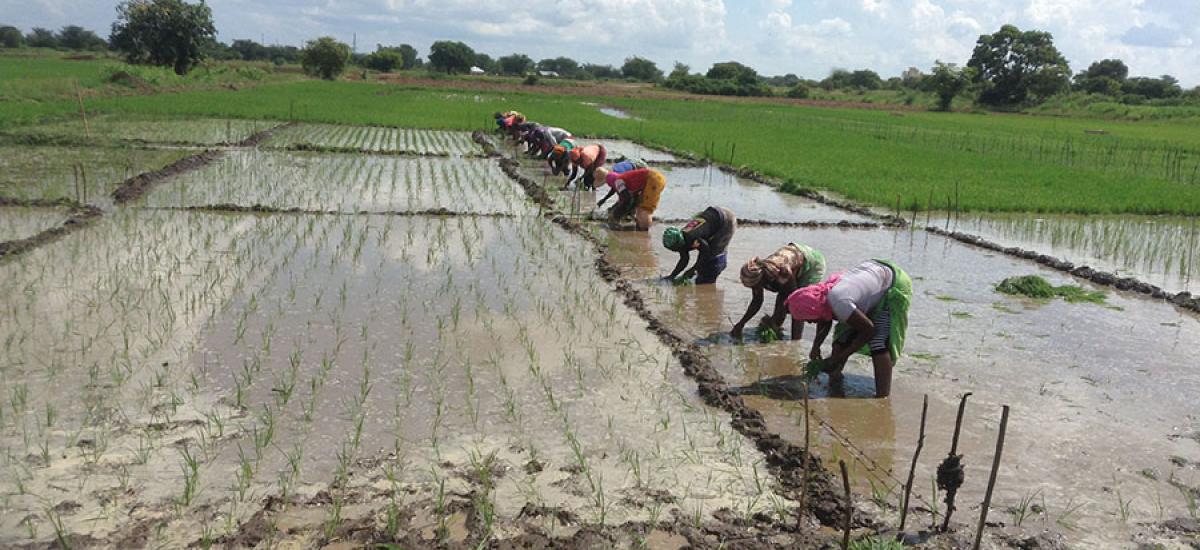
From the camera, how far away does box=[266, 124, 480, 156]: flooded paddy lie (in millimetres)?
16906

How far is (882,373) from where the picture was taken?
4.88 m

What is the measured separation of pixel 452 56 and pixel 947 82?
4855 cm

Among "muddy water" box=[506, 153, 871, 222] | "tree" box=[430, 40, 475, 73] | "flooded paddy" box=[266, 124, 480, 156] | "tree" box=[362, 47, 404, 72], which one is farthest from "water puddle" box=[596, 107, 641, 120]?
"tree" box=[430, 40, 475, 73]

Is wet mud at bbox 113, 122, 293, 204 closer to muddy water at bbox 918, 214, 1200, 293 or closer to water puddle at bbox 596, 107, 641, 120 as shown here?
muddy water at bbox 918, 214, 1200, 293

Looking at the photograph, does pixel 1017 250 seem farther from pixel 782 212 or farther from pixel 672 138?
pixel 672 138

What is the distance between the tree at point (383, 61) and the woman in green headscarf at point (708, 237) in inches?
2590

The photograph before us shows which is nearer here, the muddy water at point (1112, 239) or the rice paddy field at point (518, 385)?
the rice paddy field at point (518, 385)

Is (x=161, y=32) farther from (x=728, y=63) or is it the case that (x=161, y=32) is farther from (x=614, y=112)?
(x=728, y=63)

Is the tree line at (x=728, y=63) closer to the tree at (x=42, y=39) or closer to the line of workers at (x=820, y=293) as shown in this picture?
the tree at (x=42, y=39)

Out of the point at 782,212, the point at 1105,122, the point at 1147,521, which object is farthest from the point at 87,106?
the point at 1105,122

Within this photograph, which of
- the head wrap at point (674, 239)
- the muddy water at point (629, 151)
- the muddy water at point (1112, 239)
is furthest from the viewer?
the muddy water at point (629, 151)

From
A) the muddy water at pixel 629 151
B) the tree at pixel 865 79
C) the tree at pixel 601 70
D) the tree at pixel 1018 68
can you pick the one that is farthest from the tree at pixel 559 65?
the muddy water at pixel 629 151

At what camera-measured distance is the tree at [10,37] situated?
76750 mm

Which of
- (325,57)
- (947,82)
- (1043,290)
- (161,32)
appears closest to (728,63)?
(947,82)
